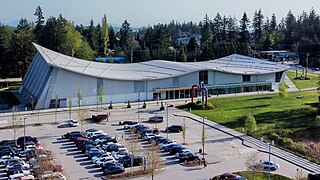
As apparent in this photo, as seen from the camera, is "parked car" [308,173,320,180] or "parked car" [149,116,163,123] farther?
"parked car" [149,116,163,123]

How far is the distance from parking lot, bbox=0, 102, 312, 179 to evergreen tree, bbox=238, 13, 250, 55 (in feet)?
155

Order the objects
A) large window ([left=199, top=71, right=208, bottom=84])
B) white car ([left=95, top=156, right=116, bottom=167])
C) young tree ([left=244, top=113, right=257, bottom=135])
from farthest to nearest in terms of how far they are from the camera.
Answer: large window ([left=199, top=71, right=208, bottom=84]), young tree ([left=244, top=113, right=257, bottom=135]), white car ([left=95, top=156, right=116, bottom=167])

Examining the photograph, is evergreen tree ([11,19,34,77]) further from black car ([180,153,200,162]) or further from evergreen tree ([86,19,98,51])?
black car ([180,153,200,162])

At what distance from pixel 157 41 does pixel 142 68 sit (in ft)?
123

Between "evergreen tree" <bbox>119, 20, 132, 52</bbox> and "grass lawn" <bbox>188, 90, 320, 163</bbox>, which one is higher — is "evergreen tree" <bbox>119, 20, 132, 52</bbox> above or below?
above

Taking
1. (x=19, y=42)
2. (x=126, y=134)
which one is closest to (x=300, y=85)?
(x=126, y=134)

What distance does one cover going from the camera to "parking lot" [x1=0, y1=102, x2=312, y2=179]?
2591 centimetres

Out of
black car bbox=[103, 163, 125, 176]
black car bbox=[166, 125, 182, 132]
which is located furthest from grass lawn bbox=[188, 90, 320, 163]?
black car bbox=[103, 163, 125, 176]

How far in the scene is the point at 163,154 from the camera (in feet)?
96.8

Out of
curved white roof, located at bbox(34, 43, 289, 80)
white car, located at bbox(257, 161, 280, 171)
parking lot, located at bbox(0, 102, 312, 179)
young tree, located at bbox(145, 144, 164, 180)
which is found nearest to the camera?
young tree, located at bbox(145, 144, 164, 180)

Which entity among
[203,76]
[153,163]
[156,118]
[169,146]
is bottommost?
[169,146]

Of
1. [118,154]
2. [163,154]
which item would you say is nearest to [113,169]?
[118,154]

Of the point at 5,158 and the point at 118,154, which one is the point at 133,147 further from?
the point at 5,158

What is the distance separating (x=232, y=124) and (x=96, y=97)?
54.4 feet
